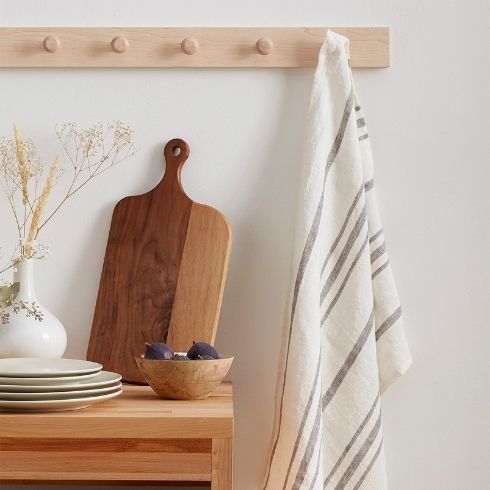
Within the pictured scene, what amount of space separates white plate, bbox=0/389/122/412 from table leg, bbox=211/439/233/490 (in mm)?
211

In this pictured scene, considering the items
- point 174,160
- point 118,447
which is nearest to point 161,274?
point 174,160

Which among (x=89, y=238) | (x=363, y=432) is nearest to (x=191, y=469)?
(x=363, y=432)

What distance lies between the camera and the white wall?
1723 mm

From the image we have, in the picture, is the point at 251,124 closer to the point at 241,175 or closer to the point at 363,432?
the point at 241,175

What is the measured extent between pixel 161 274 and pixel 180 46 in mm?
479

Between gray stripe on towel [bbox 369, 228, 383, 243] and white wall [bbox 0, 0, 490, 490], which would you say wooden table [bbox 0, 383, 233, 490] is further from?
gray stripe on towel [bbox 369, 228, 383, 243]

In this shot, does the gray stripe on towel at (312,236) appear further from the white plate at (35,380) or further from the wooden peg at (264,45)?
the white plate at (35,380)

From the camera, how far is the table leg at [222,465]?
4.33ft

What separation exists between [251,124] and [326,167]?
7.8 inches

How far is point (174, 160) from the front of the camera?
1.74m

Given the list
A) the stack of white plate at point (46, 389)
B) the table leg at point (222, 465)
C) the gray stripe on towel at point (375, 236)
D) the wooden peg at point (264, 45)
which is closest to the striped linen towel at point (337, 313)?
the gray stripe on towel at point (375, 236)

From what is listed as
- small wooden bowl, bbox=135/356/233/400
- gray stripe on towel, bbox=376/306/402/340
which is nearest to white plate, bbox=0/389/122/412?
small wooden bowl, bbox=135/356/233/400

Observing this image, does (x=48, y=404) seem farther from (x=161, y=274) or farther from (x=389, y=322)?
(x=389, y=322)

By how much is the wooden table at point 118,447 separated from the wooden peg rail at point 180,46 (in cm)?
78
